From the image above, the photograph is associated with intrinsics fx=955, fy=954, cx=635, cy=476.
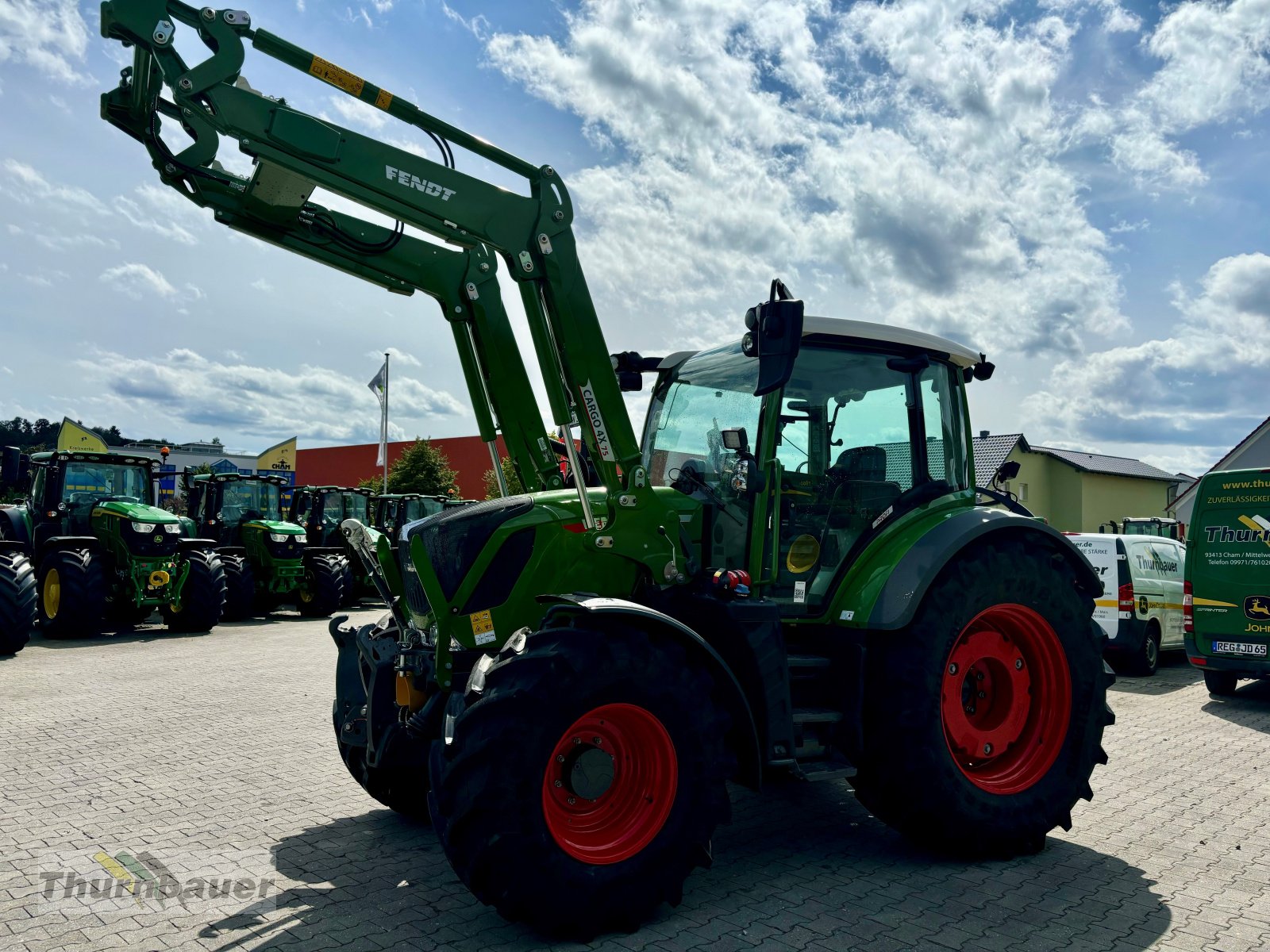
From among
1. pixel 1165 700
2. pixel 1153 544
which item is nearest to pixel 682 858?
pixel 1165 700

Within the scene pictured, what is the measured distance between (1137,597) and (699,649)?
9840 mm

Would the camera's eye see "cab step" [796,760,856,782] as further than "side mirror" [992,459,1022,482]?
No

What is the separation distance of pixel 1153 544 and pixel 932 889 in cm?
1002

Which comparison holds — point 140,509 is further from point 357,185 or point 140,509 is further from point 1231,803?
point 1231,803

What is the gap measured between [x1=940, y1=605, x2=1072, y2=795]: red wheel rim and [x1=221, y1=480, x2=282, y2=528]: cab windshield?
15881mm

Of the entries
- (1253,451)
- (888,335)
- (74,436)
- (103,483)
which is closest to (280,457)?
(74,436)

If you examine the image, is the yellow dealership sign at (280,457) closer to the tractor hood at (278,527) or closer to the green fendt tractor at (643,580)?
the tractor hood at (278,527)

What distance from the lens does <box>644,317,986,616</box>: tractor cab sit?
5.02 metres

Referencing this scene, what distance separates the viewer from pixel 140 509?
14.3 meters

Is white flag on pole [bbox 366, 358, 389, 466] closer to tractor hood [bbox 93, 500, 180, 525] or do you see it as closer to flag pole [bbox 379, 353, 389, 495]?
flag pole [bbox 379, 353, 389, 495]

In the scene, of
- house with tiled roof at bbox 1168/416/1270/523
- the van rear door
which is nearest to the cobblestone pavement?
the van rear door

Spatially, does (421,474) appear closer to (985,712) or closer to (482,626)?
(985,712)

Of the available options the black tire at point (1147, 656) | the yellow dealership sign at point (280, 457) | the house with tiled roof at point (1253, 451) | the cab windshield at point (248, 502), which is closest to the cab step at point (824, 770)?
the black tire at point (1147, 656)

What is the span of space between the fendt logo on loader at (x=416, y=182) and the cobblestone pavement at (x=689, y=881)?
325 centimetres
